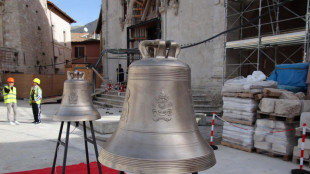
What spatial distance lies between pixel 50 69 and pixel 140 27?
14.7 m

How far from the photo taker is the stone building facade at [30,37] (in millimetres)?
20594

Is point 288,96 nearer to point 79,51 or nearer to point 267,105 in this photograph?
point 267,105

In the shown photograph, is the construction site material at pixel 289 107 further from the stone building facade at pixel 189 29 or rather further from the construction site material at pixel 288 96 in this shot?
the stone building facade at pixel 189 29

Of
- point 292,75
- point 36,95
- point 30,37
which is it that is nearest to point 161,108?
point 292,75

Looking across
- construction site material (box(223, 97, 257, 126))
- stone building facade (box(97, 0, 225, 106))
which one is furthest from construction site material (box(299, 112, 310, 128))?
stone building facade (box(97, 0, 225, 106))

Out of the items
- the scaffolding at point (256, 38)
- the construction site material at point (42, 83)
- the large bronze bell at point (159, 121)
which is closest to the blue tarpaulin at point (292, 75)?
the scaffolding at point (256, 38)

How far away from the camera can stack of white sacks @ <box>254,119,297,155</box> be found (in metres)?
5.33

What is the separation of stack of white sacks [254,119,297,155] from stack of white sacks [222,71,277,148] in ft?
0.79

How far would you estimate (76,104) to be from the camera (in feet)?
12.4

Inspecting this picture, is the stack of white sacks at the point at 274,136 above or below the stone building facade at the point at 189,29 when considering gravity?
below

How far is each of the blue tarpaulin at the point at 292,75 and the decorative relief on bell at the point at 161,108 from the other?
699 cm

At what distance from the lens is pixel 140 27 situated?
19.3m

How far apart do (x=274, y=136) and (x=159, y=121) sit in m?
4.80

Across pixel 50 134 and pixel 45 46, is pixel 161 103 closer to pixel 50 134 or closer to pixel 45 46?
pixel 50 134
